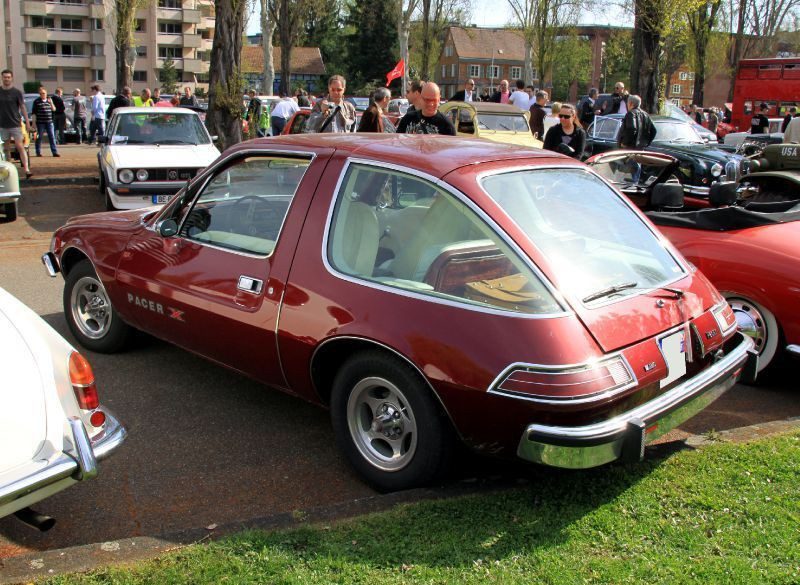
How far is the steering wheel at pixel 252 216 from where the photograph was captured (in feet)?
14.6

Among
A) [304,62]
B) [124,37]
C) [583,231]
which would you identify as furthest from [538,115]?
[304,62]

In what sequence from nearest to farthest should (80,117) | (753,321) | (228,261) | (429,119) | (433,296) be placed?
1. (433,296)
2. (228,261)
3. (753,321)
4. (429,119)
5. (80,117)

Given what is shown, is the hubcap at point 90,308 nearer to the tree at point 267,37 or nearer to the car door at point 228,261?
the car door at point 228,261

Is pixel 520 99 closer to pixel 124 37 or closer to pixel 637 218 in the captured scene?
pixel 637 218

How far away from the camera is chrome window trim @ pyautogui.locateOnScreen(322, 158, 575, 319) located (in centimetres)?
336

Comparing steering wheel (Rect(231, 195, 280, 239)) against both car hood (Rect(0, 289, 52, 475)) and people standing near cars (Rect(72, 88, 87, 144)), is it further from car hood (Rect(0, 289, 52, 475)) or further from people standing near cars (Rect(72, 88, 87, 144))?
people standing near cars (Rect(72, 88, 87, 144))

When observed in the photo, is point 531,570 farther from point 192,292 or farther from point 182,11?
point 182,11

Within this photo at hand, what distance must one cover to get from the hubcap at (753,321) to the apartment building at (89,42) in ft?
232

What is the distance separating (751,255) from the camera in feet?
17.3

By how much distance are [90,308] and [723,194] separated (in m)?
4.82

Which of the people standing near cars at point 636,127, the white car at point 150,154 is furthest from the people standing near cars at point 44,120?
the people standing near cars at point 636,127

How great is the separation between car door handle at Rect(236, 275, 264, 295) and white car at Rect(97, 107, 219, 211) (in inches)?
285

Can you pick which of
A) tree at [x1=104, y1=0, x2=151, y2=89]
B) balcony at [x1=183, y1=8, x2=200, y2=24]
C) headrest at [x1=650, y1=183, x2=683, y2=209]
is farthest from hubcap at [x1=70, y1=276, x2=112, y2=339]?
balcony at [x1=183, y1=8, x2=200, y2=24]

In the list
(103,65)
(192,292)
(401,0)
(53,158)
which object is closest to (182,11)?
(103,65)
